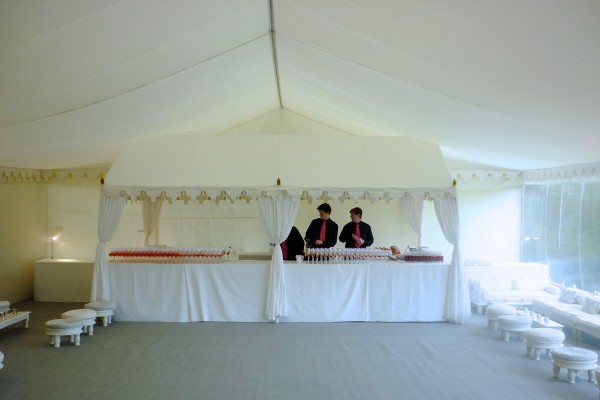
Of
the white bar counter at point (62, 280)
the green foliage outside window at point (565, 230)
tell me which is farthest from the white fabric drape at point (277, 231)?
the green foliage outside window at point (565, 230)

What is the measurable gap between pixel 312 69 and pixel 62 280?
6.02 metres

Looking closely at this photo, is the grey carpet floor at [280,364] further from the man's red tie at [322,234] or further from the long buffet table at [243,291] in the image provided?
the man's red tie at [322,234]

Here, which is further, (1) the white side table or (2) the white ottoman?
(1) the white side table

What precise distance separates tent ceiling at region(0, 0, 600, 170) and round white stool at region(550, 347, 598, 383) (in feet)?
7.04

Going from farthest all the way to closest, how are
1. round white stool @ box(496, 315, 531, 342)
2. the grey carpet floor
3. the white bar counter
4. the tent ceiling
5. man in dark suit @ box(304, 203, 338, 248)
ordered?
the white bar counter → man in dark suit @ box(304, 203, 338, 248) → round white stool @ box(496, 315, 531, 342) → the grey carpet floor → the tent ceiling

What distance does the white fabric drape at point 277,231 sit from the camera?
777cm

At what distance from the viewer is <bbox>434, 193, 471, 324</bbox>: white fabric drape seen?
7.86 meters

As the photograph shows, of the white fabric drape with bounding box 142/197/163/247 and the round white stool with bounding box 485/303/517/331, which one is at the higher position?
the white fabric drape with bounding box 142/197/163/247

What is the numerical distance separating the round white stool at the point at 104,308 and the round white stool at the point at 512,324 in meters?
5.20

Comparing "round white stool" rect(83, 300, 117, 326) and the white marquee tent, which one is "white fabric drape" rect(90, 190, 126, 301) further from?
"round white stool" rect(83, 300, 117, 326)

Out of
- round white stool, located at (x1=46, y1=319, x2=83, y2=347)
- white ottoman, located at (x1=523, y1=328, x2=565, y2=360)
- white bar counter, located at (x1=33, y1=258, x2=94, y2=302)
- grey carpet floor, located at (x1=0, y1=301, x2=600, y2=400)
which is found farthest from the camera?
white bar counter, located at (x1=33, y1=258, x2=94, y2=302)

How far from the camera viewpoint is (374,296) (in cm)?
796

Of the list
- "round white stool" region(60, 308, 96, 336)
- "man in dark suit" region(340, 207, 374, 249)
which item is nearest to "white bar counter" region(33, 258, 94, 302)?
"round white stool" region(60, 308, 96, 336)

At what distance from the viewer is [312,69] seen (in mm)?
6566
